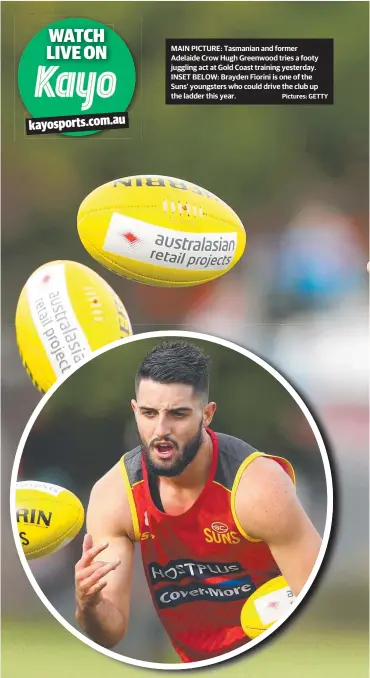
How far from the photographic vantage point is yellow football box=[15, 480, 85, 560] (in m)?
2.16

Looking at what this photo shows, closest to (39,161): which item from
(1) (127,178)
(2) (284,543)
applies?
(1) (127,178)

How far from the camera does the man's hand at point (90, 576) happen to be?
211 centimetres

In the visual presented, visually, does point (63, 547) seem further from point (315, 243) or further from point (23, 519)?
point (315, 243)

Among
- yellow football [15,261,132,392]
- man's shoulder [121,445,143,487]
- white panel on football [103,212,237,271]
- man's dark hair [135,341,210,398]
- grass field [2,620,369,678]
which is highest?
white panel on football [103,212,237,271]

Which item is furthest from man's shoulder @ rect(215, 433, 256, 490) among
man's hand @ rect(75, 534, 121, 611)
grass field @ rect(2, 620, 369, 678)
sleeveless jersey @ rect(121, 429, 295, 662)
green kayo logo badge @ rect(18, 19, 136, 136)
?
green kayo logo badge @ rect(18, 19, 136, 136)

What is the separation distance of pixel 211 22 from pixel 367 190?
24.1 inches

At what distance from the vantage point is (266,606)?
7.14ft

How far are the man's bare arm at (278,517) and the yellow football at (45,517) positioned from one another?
422mm

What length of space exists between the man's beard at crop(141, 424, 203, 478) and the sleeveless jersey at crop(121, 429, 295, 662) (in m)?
0.02

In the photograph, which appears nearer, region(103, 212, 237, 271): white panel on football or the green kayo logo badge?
region(103, 212, 237, 271): white panel on football

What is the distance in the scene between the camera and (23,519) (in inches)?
86.5

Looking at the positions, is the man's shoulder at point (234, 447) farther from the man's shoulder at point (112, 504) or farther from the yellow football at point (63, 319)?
the yellow football at point (63, 319)

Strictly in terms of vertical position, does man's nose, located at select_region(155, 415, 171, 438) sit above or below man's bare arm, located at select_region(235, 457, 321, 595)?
above

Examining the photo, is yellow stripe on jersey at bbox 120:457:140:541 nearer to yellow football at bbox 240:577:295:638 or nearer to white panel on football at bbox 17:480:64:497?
white panel on football at bbox 17:480:64:497
